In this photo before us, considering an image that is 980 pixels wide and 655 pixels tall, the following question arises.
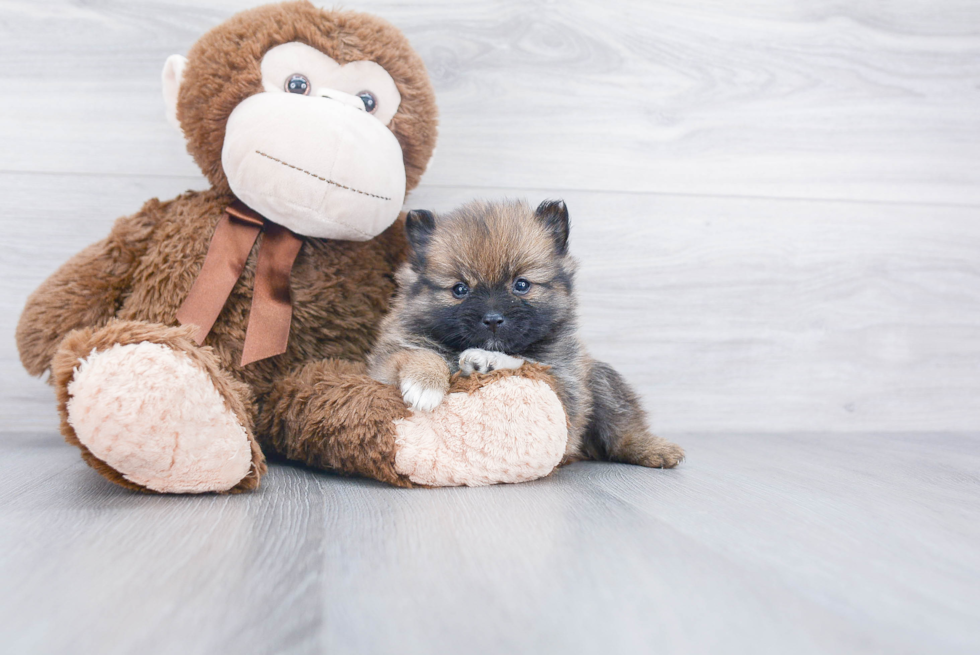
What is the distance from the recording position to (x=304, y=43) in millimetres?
1290

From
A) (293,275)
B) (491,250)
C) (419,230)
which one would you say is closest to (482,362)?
(491,250)

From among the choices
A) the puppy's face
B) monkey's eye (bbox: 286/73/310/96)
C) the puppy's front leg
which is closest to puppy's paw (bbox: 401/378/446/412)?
the puppy's front leg

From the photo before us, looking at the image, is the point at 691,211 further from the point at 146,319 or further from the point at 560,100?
the point at 146,319

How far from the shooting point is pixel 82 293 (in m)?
1.27

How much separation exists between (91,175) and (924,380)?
2390 millimetres

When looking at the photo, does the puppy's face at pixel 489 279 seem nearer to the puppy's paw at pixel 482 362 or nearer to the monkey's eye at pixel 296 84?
the puppy's paw at pixel 482 362

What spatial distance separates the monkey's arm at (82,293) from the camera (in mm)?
1250

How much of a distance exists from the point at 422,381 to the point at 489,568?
1.35 feet

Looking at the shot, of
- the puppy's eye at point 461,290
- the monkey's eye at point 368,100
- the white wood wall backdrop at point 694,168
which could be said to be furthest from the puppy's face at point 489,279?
the white wood wall backdrop at point 694,168

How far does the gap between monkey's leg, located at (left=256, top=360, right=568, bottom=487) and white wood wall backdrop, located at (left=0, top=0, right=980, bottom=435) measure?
0.73 m

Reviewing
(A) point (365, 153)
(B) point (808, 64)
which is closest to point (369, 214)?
(A) point (365, 153)

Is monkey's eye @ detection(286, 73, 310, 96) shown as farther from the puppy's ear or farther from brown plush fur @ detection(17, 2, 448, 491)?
the puppy's ear

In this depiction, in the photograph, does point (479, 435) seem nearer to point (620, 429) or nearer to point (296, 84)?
point (620, 429)

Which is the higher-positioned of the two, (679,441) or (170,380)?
(170,380)
